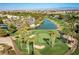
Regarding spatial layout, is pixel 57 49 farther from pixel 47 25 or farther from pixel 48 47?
pixel 47 25

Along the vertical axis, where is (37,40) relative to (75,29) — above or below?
below

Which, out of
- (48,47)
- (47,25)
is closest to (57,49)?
→ (48,47)

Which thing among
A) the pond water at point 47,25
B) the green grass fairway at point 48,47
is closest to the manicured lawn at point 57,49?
the green grass fairway at point 48,47

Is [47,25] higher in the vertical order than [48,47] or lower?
higher

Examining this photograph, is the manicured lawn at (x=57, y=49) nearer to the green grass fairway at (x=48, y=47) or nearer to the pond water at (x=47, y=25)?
the green grass fairway at (x=48, y=47)

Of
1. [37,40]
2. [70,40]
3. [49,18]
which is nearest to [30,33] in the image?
[37,40]

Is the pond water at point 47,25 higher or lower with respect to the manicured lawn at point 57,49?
higher

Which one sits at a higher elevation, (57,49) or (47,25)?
(47,25)

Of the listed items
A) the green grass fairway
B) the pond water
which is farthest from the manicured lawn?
the pond water

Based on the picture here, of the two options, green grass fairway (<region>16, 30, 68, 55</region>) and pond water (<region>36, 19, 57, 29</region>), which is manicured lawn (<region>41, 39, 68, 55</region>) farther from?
pond water (<region>36, 19, 57, 29</region>)

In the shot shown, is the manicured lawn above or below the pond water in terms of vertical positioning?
below
